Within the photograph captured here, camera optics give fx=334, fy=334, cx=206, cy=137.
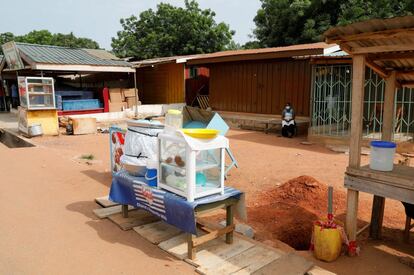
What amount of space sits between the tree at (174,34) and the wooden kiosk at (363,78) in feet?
90.6

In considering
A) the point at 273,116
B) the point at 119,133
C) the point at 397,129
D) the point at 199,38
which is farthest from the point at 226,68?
the point at 199,38

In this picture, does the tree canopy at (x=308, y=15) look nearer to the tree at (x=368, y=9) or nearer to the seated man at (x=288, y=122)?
the tree at (x=368, y=9)

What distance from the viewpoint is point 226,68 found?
16062 millimetres

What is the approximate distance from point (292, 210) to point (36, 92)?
33.9 ft

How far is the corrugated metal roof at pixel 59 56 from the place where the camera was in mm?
14102

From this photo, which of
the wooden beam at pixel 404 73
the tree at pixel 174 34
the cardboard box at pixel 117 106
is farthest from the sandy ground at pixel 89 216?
the tree at pixel 174 34

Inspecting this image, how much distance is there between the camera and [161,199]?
3791 millimetres

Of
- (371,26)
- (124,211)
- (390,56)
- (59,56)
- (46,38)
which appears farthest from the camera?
(46,38)

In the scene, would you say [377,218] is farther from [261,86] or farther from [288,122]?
[261,86]

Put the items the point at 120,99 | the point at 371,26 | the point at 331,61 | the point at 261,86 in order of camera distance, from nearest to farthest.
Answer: the point at 371,26
the point at 331,61
the point at 261,86
the point at 120,99

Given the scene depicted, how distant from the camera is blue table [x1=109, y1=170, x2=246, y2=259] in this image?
11.5ft

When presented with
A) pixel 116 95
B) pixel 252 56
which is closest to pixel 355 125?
pixel 252 56

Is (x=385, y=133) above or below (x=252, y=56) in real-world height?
below

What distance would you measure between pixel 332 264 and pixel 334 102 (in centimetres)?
841
